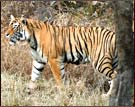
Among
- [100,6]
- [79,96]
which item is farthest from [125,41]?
[100,6]

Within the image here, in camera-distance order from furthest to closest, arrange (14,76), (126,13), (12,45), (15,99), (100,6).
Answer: (100,6)
(12,45)
(14,76)
(15,99)
(126,13)

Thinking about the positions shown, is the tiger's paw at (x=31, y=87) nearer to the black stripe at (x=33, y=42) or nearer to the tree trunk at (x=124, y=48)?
the black stripe at (x=33, y=42)

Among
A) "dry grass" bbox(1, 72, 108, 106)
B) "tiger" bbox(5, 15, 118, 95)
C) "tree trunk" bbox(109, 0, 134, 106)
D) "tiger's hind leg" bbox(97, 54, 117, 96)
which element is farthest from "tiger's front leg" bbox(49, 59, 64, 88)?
"tree trunk" bbox(109, 0, 134, 106)

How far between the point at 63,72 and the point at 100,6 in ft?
7.53

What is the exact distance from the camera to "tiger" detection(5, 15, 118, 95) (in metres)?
7.77

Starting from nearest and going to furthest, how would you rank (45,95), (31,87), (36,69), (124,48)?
(124,48) → (45,95) → (31,87) → (36,69)

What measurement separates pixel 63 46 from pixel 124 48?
2940 mm

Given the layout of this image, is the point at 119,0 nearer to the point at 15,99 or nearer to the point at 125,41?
the point at 125,41

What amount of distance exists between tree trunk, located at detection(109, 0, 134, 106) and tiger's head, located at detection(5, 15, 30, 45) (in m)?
3.08

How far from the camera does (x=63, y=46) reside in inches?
316

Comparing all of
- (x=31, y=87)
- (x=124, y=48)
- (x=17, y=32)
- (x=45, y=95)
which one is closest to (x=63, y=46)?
(x=17, y=32)

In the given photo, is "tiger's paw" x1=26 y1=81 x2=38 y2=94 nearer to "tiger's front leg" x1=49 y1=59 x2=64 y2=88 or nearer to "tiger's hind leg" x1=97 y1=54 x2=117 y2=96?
"tiger's front leg" x1=49 y1=59 x2=64 y2=88

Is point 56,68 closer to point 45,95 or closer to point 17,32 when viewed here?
point 17,32

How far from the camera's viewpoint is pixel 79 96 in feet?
22.3
